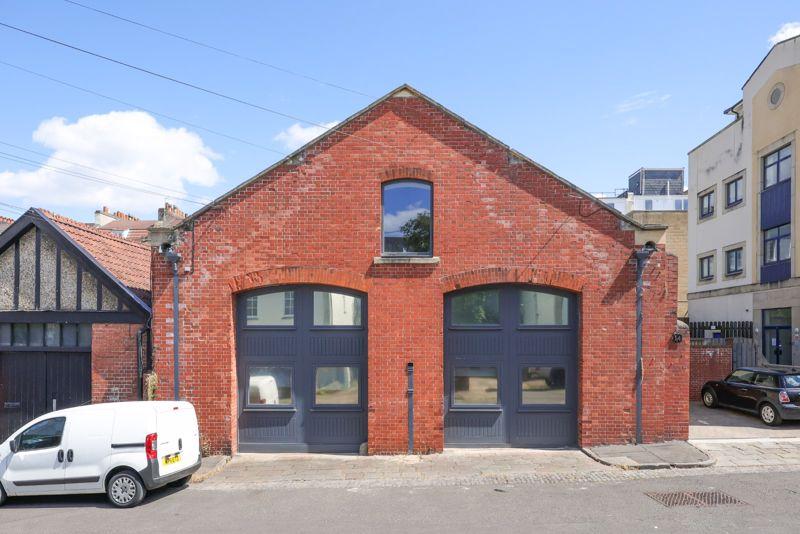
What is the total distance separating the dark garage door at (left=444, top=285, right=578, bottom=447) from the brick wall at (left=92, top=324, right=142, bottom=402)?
6636 millimetres

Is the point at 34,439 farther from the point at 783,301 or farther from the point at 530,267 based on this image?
the point at 783,301

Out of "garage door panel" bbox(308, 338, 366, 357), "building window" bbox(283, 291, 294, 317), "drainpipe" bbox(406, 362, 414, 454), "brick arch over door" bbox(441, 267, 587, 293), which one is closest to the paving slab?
"brick arch over door" bbox(441, 267, 587, 293)

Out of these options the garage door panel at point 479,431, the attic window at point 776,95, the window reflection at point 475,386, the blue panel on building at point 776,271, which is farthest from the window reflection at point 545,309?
the attic window at point 776,95

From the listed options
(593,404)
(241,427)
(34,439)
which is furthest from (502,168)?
(34,439)

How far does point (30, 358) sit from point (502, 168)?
11062 mm

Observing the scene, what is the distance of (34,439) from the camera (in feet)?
28.8

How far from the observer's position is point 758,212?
23.2 m

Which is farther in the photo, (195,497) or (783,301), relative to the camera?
(783,301)

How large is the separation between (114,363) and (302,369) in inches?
156

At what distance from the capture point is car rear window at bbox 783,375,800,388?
43.1ft

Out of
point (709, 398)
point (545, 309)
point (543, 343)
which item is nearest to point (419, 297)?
point (545, 309)

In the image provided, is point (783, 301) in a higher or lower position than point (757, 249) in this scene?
lower

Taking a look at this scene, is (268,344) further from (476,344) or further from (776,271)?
(776,271)

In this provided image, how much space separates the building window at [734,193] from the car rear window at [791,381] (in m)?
14.0
